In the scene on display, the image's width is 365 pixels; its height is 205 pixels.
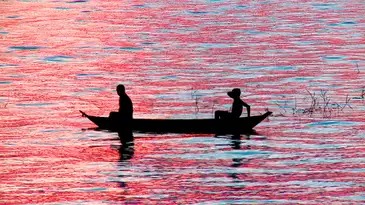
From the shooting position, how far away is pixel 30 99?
31859 mm

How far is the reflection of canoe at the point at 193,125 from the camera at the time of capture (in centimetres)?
2316

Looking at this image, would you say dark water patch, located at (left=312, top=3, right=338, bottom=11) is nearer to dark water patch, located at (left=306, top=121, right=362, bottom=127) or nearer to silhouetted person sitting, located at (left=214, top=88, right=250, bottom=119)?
dark water patch, located at (left=306, top=121, right=362, bottom=127)

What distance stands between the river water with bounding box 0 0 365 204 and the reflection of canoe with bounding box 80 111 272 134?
204 mm

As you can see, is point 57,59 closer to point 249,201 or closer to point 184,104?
point 184,104

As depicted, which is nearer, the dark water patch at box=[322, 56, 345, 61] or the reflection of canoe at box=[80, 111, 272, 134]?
the reflection of canoe at box=[80, 111, 272, 134]

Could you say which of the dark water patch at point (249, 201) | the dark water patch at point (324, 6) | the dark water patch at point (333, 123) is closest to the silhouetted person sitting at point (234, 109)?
the dark water patch at point (333, 123)

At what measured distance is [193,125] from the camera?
23109mm

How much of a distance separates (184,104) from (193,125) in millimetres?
6562

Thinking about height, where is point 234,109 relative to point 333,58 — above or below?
below

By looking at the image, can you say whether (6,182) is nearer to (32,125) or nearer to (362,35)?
(32,125)

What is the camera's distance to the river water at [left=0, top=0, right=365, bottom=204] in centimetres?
1791

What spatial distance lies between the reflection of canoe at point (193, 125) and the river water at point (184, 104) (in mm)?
204

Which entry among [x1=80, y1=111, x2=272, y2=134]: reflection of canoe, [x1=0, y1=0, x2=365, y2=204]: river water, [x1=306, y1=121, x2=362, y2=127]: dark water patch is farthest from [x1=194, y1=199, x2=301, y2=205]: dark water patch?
[x1=306, y1=121, x2=362, y2=127]: dark water patch

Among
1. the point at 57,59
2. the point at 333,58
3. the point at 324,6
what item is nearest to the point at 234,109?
the point at 333,58
